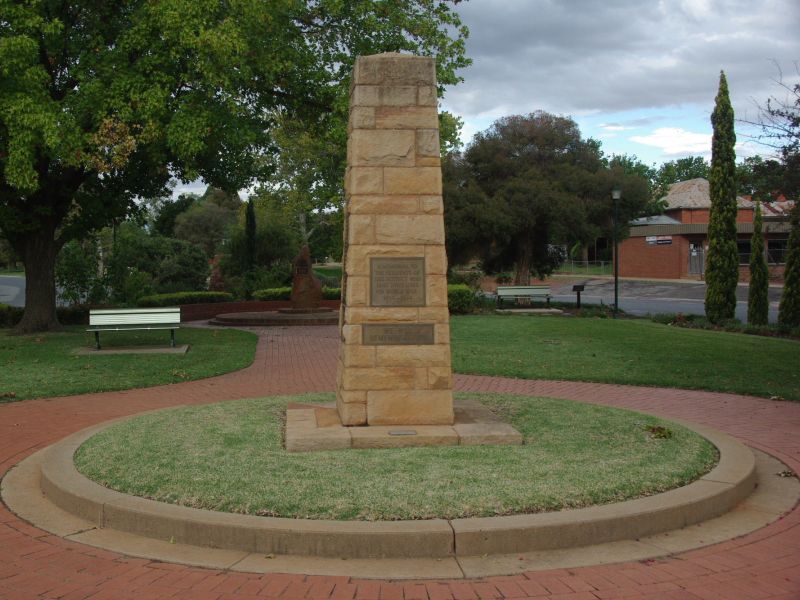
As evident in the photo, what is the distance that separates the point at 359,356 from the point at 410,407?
0.67 metres

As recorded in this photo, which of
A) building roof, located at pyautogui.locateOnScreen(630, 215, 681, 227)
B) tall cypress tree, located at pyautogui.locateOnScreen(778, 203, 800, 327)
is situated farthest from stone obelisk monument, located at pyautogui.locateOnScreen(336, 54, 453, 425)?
→ building roof, located at pyautogui.locateOnScreen(630, 215, 681, 227)

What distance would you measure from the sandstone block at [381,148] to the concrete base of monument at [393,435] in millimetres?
2415

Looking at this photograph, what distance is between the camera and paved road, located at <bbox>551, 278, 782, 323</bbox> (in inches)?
1206

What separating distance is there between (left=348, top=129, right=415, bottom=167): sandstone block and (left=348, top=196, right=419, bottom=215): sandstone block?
1.02 feet

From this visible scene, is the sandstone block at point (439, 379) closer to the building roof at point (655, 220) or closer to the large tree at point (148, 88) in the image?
the large tree at point (148, 88)

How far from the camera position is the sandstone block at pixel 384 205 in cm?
707

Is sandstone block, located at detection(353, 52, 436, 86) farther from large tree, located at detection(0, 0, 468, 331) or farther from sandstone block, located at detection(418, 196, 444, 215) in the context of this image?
large tree, located at detection(0, 0, 468, 331)

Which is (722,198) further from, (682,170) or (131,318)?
(682,170)

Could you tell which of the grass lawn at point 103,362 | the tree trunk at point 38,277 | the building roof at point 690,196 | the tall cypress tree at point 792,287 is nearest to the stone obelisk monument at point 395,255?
the grass lawn at point 103,362

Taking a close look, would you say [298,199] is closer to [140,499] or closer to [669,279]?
[669,279]

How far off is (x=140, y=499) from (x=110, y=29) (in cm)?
1406

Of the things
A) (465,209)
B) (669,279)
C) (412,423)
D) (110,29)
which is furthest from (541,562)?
(669,279)

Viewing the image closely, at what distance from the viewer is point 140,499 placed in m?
5.34

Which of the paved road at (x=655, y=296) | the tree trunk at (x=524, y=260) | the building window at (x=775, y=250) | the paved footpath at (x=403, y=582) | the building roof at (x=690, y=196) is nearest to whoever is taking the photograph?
the paved footpath at (x=403, y=582)
